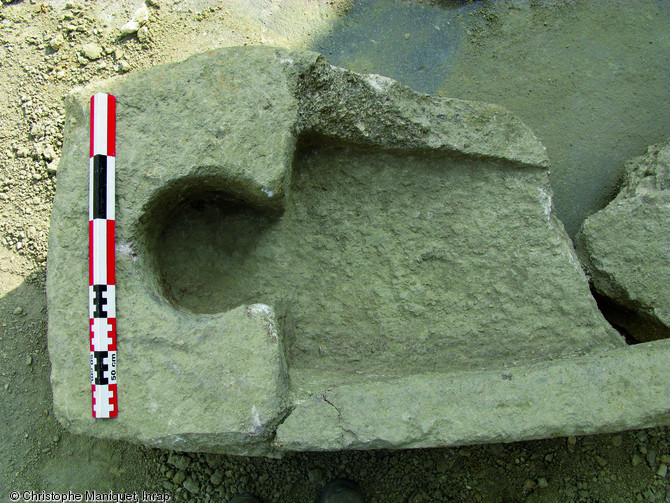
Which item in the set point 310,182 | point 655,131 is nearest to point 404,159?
point 310,182

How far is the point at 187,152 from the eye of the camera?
1.53 meters

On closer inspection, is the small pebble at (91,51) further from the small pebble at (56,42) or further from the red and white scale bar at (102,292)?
the red and white scale bar at (102,292)

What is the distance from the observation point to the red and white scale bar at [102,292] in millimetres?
1488

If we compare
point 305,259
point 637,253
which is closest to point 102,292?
point 305,259

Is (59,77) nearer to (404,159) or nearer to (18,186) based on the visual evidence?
(18,186)

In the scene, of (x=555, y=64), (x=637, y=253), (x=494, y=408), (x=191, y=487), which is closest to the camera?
(x=494, y=408)

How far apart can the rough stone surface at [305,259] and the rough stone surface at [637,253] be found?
0.47ft

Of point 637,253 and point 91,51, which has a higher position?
point 637,253

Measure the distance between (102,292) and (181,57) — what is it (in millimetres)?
1355

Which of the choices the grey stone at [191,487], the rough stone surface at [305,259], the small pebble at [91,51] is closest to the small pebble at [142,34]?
the small pebble at [91,51]

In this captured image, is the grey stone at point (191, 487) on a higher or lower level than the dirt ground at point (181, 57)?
lower

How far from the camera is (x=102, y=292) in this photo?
1497 millimetres

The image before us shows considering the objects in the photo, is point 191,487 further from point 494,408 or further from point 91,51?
point 91,51

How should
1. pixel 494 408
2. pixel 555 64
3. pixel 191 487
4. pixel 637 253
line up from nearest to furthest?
pixel 494 408 → pixel 637 253 → pixel 191 487 → pixel 555 64
